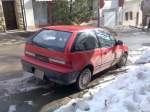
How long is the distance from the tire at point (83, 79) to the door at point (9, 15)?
1285 cm

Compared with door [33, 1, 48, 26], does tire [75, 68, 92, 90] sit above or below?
below

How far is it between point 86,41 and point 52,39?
0.91m

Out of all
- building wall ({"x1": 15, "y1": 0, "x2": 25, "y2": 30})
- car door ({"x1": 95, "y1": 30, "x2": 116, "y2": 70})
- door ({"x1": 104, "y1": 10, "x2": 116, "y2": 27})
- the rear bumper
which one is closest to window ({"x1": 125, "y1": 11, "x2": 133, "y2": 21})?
door ({"x1": 104, "y1": 10, "x2": 116, "y2": 27})

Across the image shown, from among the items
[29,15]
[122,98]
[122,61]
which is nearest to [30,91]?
[122,98]

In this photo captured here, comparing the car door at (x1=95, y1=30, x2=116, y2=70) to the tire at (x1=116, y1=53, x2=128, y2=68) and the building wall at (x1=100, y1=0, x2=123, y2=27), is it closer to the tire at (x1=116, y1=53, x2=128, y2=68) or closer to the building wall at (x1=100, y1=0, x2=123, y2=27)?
the tire at (x1=116, y1=53, x2=128, y2=68)

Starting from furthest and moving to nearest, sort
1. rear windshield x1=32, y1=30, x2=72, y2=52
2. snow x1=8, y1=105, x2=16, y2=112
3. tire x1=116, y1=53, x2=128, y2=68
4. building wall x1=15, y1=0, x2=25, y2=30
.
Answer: building wall x1=15, y1=0, x2=25, y2=30 → tire x1=116, y1=53, x2=128, y2=68 → rear windshield x1=32, y1=30, x2=72, y2=52 → snow x1=8, y1=105, x2=16, y2=112

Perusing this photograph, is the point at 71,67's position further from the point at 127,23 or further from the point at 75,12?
the point at 127,23

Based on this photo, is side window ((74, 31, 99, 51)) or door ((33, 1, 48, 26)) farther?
door ((33, 1, 48, 26))

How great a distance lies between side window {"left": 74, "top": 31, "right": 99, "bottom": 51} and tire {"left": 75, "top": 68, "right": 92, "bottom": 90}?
0.63 m

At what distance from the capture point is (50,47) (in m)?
5.76

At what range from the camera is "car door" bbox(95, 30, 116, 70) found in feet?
22.1

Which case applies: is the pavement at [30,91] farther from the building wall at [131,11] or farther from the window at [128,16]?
the window at [128,16]

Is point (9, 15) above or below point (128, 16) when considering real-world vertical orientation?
above

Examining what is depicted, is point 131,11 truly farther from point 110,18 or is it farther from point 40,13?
point 40,13
